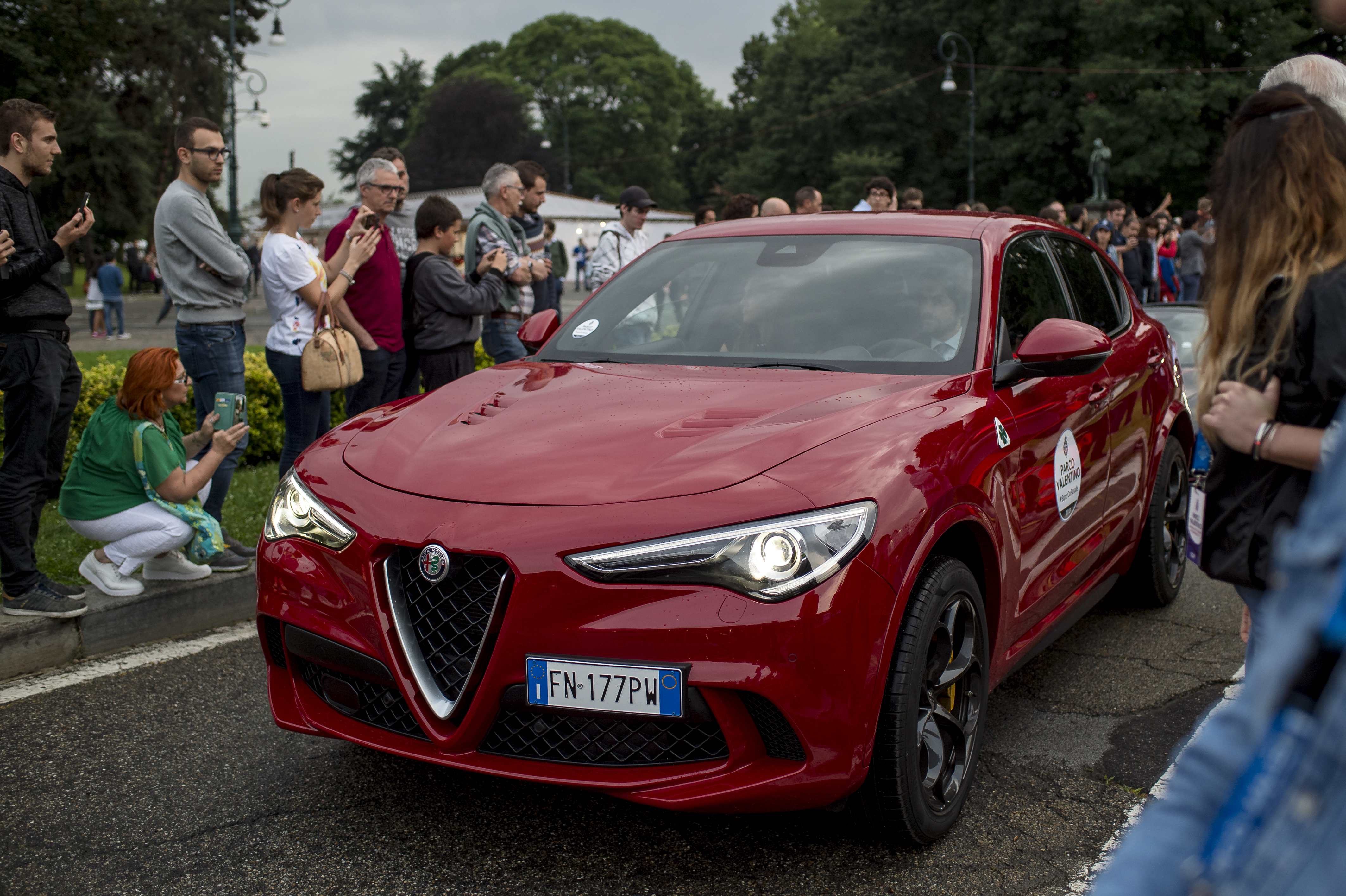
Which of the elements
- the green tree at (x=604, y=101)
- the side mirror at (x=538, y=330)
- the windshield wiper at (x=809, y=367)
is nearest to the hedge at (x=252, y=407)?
the side mirror at (x=538, y=330)

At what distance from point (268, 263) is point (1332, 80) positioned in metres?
4.69

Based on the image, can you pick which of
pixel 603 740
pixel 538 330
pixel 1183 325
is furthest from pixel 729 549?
pixel 1183 325

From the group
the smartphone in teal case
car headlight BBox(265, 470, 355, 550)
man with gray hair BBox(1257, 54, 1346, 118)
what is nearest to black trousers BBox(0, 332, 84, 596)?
the smartphone in teal case

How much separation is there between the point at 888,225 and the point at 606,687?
88.5 inches

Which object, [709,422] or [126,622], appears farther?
[126,622]

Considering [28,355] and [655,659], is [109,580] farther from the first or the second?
[655,659]

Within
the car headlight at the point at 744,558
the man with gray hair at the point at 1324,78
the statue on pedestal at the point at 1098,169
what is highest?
the statue on pedestal at the point at 1098,169

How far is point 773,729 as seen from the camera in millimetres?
2469

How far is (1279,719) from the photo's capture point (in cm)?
86

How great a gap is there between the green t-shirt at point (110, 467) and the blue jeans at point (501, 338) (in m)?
2.90

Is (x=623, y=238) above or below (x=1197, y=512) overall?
above

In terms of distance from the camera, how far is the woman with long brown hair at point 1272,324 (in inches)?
71.9

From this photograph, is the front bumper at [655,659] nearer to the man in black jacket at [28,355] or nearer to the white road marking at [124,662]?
the white road marking at [124,662]

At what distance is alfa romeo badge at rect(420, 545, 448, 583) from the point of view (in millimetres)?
2580
